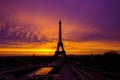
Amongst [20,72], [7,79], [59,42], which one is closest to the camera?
[7,79]

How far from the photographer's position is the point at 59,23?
8944 cm

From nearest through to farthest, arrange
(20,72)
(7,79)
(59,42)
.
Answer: (7,79), (20,72), (59,42)

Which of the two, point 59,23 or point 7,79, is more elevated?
point 59,23

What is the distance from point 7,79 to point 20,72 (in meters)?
12.9

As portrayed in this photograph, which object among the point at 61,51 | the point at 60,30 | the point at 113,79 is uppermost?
the point at 60,30

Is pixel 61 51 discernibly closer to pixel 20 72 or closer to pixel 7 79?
pixel 20 72

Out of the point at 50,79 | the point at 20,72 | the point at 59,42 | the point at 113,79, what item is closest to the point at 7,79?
the point at 50,79

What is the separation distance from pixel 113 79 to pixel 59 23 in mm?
67166

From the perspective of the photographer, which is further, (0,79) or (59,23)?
(59,23)

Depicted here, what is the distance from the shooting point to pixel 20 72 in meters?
33.8

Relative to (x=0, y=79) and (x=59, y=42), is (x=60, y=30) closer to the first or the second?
(x=59, y=42)

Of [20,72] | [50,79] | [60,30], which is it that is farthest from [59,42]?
[50,79]

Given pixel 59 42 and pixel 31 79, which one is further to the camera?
pixel 59 42

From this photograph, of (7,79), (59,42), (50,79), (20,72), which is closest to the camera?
(7,79)
